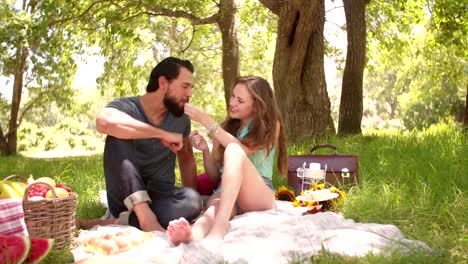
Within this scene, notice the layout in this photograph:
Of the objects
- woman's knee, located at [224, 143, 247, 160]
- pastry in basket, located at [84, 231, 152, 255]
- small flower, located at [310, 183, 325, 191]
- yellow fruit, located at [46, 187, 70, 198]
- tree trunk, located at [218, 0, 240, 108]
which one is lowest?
pastry in basket, located at [84, 231, 152, 255]

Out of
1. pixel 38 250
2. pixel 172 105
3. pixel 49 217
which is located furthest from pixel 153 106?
pixel 38 250

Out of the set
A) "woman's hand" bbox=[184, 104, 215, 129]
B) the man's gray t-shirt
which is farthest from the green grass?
"woman's hand" bbox=[184, 104, 215, 129]

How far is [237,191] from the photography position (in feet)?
13.4

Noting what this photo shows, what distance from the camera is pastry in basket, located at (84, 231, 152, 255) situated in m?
3.70

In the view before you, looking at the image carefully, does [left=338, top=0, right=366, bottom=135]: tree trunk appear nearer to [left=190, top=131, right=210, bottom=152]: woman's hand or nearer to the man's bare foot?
[left=190, top=131, right=210, bottom=152]: woman's hand

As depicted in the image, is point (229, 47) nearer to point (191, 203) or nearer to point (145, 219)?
point (191, 203)

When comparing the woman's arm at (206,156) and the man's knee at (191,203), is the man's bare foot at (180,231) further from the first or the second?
the woman's arm at (206,156)

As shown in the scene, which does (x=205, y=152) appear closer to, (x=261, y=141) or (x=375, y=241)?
(x=261, y=141)

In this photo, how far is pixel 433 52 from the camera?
17.8 meters

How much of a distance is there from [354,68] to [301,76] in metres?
1.93

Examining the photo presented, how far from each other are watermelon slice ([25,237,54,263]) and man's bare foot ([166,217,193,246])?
30.5 inches

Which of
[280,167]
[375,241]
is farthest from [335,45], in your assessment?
[375,241]

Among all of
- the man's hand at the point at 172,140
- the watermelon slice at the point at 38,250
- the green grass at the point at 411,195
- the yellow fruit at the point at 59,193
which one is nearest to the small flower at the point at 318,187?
the green grass at the point at 411,195

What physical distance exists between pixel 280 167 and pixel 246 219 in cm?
90
